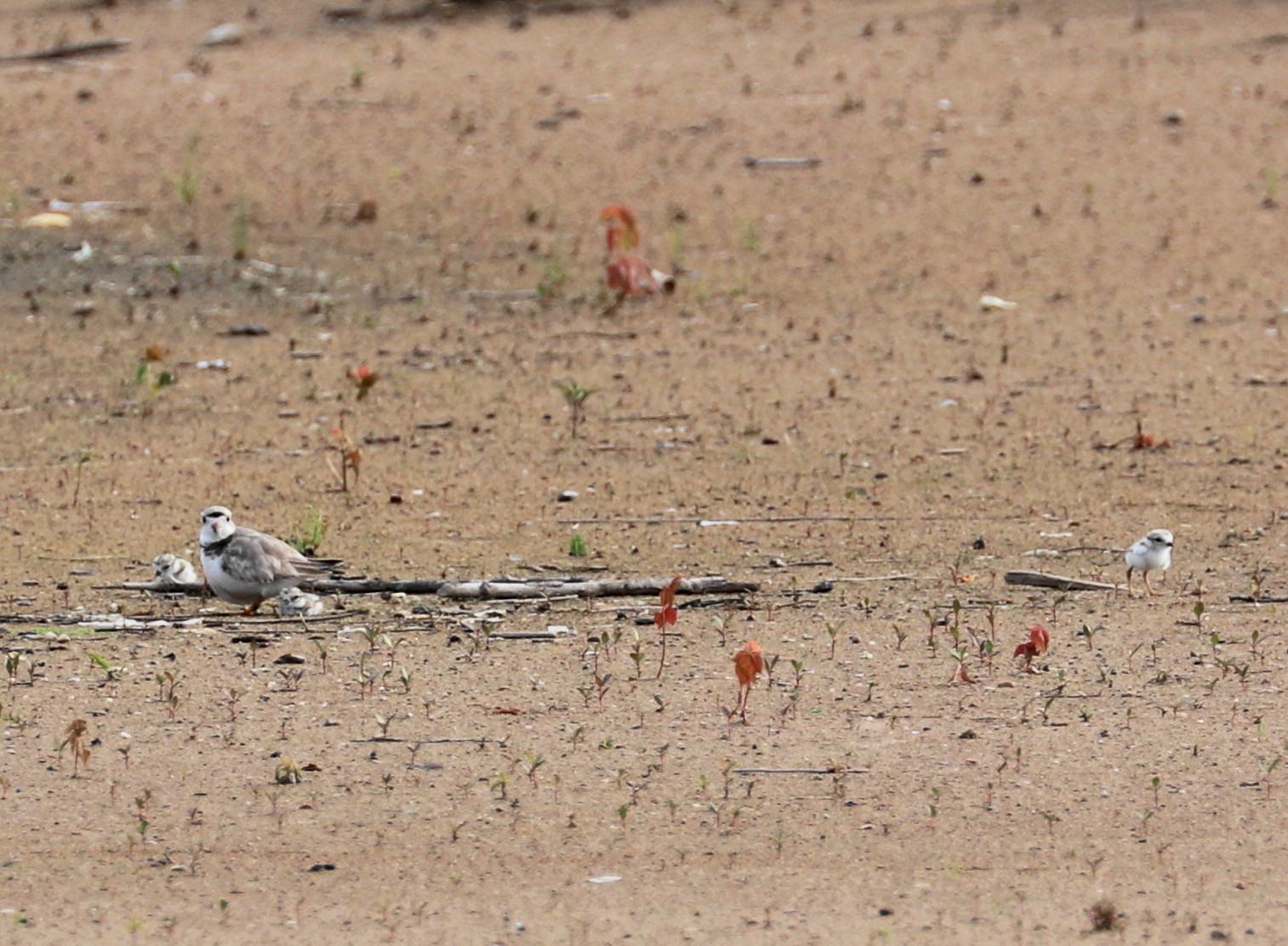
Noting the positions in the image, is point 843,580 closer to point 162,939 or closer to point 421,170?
point 162,939

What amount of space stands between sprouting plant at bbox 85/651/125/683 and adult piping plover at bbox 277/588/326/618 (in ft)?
2.50

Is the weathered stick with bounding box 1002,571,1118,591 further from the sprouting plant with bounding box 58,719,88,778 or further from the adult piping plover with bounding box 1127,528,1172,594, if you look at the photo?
the sprouting plant with bounding box 58,719,88,778

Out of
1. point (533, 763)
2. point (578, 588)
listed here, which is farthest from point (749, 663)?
point (578, 588)

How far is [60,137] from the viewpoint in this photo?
15125 millimetres

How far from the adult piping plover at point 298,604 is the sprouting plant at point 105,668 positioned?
761mm

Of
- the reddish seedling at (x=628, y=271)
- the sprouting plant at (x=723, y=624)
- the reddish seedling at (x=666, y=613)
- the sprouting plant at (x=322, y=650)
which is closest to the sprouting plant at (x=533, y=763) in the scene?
the reddish seedling at (x=666, y=613)

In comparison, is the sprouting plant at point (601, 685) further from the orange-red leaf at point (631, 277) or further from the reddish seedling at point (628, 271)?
the orange-red leaf at point (631, 277)

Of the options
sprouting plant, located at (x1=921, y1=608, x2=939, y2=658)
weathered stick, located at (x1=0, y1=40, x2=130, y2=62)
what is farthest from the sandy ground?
weathered stick, located at (x1=0, y1=40, x2=130, y2=62)

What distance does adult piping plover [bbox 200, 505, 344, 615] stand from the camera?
7227 mm

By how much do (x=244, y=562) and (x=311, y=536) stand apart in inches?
35.3

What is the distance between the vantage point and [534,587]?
7520mm

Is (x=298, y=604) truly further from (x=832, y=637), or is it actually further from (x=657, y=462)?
(x=657, y=462)

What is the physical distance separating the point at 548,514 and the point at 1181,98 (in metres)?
8.62

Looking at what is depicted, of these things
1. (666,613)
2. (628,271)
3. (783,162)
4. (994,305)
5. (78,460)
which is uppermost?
(783,162)
